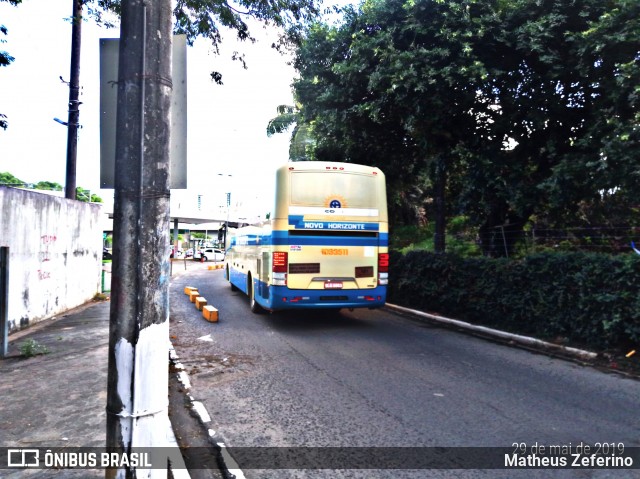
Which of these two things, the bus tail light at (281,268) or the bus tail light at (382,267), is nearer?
the bus tail light at (281,268)

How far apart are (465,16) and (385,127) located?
4.44m

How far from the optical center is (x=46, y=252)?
34.1ft

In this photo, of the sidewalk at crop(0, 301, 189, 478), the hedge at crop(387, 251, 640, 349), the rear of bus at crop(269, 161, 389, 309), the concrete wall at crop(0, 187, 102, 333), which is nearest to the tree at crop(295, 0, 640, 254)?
the hedge at crop(387, 251, 640, 349)

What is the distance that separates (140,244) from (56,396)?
359 centimetres

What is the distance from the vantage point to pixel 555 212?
35.0 feet

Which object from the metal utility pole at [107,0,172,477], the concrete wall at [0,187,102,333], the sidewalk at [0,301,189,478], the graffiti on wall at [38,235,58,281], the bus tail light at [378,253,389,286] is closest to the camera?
the metal utility pole at [107,0,172,477]

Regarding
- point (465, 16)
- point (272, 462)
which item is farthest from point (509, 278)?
point (272, 462)

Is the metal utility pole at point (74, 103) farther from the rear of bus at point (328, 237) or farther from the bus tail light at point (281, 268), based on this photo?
the bus tail light at point (281, 268)

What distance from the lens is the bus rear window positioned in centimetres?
959

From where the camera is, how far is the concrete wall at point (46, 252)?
28.8ft

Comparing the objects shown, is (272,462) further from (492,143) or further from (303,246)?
(492,143)

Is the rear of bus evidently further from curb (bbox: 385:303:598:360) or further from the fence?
the fence

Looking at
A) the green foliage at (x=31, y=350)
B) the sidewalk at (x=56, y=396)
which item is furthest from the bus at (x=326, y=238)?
the green foliage at (x=31, y=350)

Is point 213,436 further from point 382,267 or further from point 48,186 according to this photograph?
point 48,186
